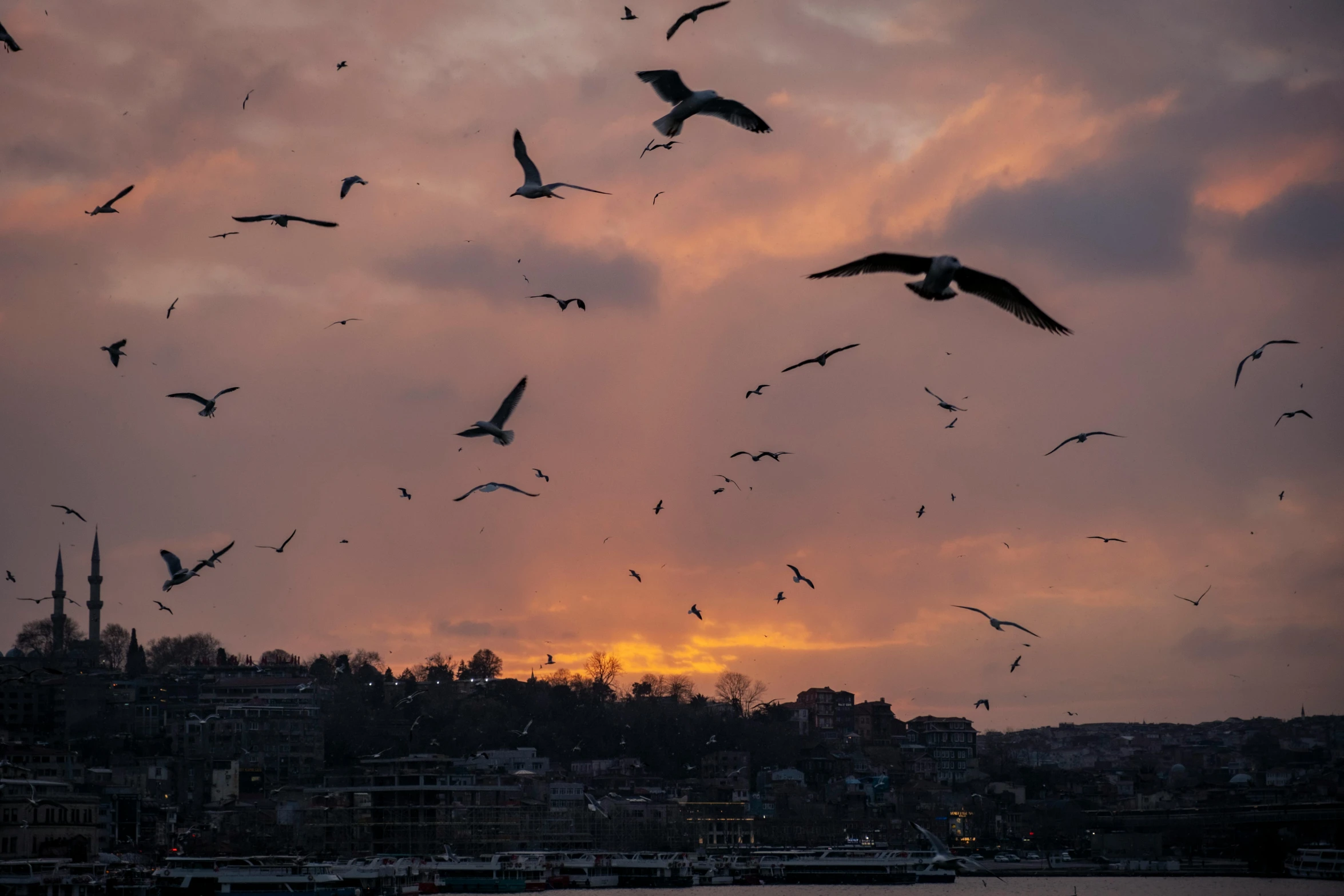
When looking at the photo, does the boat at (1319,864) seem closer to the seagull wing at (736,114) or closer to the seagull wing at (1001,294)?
the seagull wing at (736,114)

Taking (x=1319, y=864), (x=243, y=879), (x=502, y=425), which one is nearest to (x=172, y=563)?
(x=502, y=425)

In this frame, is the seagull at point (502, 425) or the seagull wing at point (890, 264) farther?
the seagull at point (502, 425)

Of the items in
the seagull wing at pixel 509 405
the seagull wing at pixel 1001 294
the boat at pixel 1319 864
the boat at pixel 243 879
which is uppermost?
the seagull wing at pixel 509 405

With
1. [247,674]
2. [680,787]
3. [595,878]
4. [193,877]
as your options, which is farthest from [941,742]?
[193,877]

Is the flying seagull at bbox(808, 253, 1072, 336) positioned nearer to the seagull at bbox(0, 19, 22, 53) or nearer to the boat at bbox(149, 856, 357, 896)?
the seagull at bbox(0, 19, 22, 53)

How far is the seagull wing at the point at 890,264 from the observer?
16.2m

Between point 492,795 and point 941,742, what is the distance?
3123 inches

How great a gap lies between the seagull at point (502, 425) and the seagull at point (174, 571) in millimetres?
7264

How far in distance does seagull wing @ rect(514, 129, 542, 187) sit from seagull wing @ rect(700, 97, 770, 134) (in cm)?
605

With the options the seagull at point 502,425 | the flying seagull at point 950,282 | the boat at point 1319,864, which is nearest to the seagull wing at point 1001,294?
the flying seagull at point 950,282

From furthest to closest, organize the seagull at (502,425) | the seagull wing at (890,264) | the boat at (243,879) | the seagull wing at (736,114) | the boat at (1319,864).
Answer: the boat at (1319,864) → the boat at (243,879) → the seagull at (502,425) → the seagull wing at (736,114) → the seagull wing at (890,264)

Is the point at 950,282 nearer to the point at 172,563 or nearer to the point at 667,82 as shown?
the point at 667,82

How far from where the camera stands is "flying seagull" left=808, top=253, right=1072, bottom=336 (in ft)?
53.4

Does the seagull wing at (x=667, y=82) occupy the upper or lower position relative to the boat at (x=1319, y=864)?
upper
